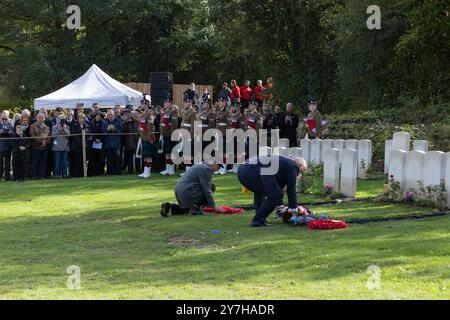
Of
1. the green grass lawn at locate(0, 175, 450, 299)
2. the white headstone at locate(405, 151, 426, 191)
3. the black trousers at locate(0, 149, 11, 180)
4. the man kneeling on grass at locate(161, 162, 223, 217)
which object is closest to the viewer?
the green grass lawn at locate(0, 175, 450, 299)

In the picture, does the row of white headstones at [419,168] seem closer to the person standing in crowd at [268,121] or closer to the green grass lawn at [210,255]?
the green grass lawn at [210,255]

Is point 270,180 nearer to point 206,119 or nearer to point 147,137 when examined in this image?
point 147,137

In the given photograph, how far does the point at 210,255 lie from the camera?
12.6 meters

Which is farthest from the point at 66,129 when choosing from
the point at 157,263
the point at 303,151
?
the point at 157,263

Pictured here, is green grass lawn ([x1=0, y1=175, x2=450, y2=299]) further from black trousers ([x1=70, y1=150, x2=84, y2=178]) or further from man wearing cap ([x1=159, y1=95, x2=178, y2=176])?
black trousers ([x1=70, y1=150, x2=84, y2=178])

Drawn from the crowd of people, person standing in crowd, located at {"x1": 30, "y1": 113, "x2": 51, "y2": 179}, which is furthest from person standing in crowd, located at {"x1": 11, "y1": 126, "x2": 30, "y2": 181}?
person standing in crowd, located at {"x1": 30, "y1": 113, "x2": 51, "y2": 179}

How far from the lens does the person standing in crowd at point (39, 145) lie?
2645 centimetres

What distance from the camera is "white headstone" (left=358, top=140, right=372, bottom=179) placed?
2333cm

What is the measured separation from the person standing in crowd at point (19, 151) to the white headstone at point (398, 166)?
40.7 feet

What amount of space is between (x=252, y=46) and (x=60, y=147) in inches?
580

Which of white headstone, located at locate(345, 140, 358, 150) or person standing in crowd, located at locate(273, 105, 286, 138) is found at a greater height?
person standing in crowd, located at locate(273, 105, 286, 138)

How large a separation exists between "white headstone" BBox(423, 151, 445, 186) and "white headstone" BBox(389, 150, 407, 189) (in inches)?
30.5

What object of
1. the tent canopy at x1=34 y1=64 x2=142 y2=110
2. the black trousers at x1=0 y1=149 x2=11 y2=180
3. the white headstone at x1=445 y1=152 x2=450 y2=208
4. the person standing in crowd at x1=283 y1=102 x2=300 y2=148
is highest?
the tent canopy at x1=34 y1=64 x2=142 y2=110

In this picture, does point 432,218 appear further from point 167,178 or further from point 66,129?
point 66,129
